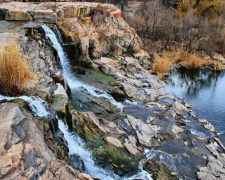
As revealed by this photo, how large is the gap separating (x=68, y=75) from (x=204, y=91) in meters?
7.43

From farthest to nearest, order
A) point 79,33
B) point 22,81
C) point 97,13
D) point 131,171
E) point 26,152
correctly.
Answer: point 97,13, point 79,33, point 131,171, point 22,81, point 26,152

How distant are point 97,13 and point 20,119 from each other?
431 inches

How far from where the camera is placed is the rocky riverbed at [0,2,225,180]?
8.92ft

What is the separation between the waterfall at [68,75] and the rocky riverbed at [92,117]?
5 centimetres

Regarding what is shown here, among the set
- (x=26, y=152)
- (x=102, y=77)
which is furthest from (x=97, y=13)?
(x=26, y=152)

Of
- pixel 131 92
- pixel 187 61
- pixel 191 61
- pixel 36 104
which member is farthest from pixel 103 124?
pixel 187 61

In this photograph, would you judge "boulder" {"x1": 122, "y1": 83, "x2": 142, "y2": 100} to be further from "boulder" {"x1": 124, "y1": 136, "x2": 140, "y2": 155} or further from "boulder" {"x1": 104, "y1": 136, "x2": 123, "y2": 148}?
"boulder" {"x1": 104, "y1": 136, "x2": 123, "y2": 148}

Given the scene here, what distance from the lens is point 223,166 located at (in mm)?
5840

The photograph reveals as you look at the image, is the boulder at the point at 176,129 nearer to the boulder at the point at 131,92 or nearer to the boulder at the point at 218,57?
the boulder at the point at 131,92

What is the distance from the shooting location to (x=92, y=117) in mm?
6105

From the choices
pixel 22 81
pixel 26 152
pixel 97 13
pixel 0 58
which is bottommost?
pixel 26 152

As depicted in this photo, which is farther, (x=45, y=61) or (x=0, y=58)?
(x=45, y=61)

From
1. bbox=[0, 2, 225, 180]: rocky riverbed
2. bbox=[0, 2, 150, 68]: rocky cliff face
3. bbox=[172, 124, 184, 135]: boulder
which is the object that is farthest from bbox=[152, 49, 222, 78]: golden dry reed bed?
bbox=[172, 124, 184, 135]: boulder

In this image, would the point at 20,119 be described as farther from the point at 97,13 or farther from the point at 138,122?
the point at 97,13
